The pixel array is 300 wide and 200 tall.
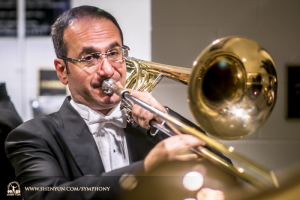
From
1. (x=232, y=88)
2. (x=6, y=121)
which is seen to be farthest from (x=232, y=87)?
(x=6, y=121)

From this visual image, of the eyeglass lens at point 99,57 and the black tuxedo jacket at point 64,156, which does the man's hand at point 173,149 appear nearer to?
the black tuxedo jacket at point 64,156

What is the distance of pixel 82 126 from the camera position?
3.18ft

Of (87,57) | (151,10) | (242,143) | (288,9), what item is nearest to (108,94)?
(87,57)

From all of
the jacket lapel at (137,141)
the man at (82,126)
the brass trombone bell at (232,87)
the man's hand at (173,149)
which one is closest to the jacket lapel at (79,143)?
the man at (82,126)

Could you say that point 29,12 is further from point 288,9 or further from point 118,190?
point 288,9

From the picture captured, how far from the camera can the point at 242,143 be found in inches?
49.8

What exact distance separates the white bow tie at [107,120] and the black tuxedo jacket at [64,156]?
0.09 feet

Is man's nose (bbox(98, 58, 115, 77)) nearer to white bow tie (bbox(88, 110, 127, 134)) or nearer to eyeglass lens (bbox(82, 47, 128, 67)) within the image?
eyeglass lens (bbox(82, 47, 128, 67))

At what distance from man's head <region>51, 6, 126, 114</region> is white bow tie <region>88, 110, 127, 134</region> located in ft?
0.10

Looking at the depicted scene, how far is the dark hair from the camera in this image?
0.96 m

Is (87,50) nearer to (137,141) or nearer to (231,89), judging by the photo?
(137,141)

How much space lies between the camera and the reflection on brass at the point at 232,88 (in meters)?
0.84

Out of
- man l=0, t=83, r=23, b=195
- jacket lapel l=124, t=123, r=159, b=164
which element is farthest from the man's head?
man l=0, t=83, r=23, b=195

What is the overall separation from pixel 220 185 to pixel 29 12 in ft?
3.19
